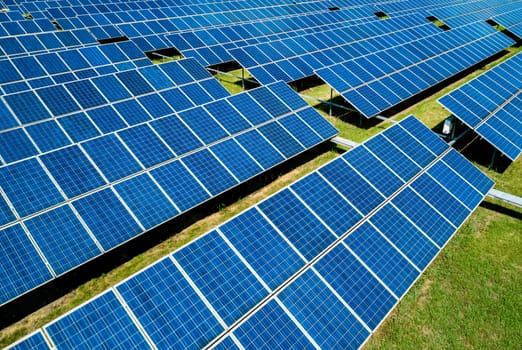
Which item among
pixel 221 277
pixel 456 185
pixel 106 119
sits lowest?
pixel 456 185

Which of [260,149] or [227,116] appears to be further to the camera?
[227,116]

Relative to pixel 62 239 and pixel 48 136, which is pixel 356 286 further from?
pixel 48 136

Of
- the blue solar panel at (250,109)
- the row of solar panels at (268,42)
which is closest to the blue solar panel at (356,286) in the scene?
the blue solar panel at (250,109)

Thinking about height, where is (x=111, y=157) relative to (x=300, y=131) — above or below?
above

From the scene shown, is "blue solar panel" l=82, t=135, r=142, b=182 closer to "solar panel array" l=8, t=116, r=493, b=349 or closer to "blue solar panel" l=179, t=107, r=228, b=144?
"blue solar panel" l=179, t=107, r=228, b=144

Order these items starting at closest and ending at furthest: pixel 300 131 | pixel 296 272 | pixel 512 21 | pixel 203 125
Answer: pixel 296 272, pixel 203 125, pixel 300 131, pixel 512 21

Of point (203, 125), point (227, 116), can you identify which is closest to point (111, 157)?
point (203, 125)

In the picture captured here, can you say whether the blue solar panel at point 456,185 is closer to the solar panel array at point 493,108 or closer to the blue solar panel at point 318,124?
the solar panel array at point 493,108

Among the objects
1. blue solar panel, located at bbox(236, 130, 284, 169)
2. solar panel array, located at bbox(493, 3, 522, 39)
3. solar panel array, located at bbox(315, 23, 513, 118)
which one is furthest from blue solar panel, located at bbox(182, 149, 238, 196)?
solar panel array, located at bbox(493, 3, 522, 39)

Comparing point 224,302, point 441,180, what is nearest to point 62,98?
point 224,302
